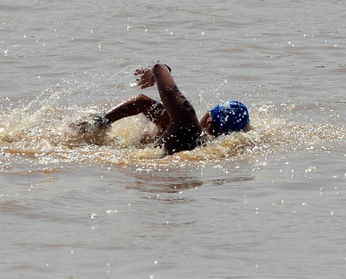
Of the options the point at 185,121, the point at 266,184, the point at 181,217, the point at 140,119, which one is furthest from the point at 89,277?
the point at 140,119

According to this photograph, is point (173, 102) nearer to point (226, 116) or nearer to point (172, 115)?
point (172, 115)

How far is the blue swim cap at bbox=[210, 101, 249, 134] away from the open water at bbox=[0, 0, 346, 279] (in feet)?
0.37

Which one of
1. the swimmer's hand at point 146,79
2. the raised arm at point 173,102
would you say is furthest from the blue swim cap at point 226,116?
the swimmer's hand at point 146,79

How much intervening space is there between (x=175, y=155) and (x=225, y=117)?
0.64 meters

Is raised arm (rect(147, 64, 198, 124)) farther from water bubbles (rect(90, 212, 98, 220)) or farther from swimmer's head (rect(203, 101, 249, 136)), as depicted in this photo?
water bubbles (rect(90, 212, 98, 220))

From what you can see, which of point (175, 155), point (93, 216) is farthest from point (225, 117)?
point (93, 216)

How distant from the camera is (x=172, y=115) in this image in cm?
841

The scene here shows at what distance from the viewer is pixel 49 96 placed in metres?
11.5

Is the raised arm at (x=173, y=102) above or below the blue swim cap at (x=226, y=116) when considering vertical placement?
above

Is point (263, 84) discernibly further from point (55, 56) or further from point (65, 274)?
point (65, 274)

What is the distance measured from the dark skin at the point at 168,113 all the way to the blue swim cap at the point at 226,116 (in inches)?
2.7

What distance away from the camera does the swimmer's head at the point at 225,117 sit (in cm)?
896

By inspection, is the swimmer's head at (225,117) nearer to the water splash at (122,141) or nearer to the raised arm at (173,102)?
the water splash at (122,141)

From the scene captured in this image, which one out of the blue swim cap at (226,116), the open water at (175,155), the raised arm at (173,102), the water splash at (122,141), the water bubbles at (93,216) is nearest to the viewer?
the open water at (175,155)
